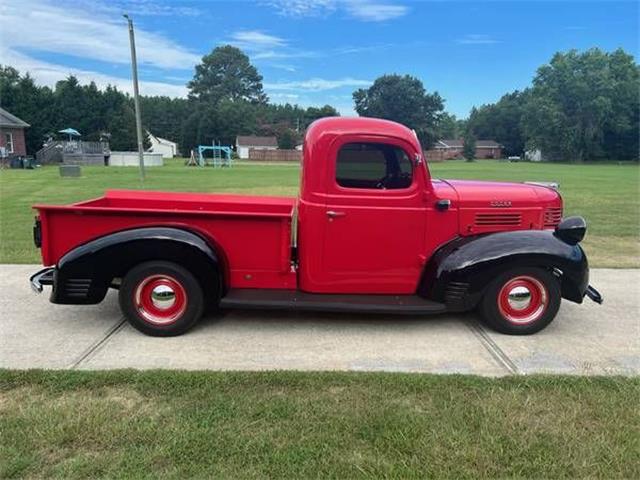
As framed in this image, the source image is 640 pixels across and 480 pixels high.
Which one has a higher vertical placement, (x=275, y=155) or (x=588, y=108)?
(x=588, y=108)

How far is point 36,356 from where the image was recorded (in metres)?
4.08

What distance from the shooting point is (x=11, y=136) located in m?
43.3

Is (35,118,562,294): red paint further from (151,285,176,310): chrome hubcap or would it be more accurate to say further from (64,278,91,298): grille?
(151,285,176,310): chrome hubcap

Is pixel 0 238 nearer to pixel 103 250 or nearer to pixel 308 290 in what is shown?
pixel 103 250

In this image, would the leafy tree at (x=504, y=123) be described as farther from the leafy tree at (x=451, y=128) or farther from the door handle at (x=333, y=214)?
the door handle at (x=333, y=214)

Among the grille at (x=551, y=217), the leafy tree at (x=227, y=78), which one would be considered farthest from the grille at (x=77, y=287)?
the leafy tree at (x=227, y=78)

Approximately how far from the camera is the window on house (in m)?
42.6

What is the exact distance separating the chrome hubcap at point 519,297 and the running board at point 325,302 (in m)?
0.61

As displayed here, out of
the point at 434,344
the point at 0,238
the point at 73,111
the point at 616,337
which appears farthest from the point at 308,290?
the point at 73,111

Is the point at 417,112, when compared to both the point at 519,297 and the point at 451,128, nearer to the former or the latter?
the point at 451,128

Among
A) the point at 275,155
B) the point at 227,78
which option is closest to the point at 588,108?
the point at 275,155

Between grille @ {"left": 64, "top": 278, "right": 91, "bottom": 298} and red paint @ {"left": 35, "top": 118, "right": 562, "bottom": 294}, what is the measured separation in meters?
0.29

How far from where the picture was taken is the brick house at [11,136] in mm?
41766

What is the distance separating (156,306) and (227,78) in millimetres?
135905
